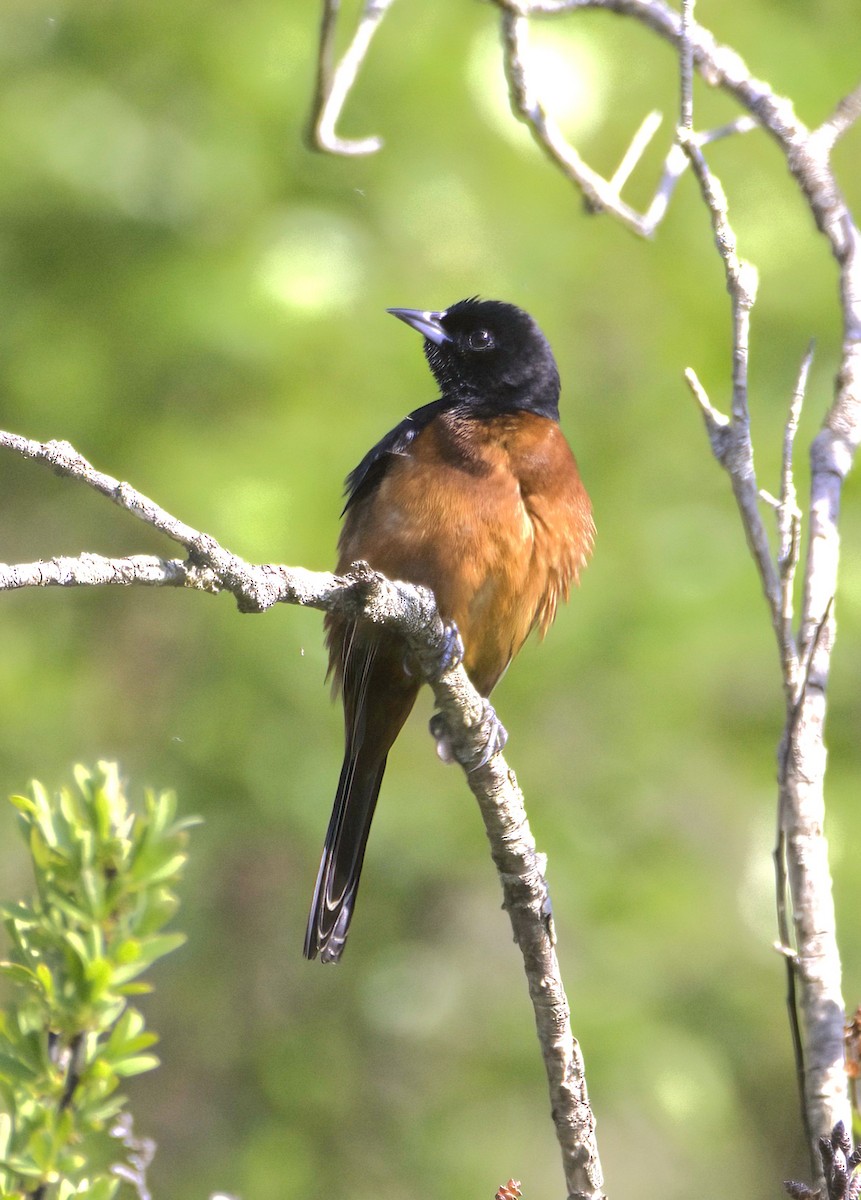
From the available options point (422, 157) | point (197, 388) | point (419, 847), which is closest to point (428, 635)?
point (419, 847)

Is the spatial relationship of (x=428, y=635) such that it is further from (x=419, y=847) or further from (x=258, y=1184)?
(x=258, y=1184)

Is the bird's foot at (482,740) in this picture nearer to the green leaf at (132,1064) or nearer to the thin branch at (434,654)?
the thin branch at (434,654)

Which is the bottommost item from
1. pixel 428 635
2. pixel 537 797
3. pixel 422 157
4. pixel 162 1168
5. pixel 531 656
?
pixel 428 635

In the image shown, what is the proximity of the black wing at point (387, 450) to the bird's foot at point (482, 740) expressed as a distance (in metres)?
1.11

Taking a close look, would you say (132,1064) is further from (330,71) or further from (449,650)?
(330,71)

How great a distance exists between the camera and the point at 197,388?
5.66 metres

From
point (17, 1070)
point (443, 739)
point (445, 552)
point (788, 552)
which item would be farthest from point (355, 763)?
point (17, 1070)

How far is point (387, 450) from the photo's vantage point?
3725 mm

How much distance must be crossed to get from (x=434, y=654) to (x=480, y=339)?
2.03m

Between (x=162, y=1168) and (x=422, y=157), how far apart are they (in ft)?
13.4

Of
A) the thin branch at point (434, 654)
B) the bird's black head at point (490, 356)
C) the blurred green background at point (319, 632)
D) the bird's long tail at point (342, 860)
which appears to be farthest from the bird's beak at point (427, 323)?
the thin branch at point (434, 654)

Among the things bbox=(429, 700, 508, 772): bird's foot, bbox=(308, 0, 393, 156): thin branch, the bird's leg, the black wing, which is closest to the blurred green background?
the black wing

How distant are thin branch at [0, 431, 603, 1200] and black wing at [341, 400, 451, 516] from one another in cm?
123

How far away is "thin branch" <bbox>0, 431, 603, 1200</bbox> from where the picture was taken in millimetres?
1448
